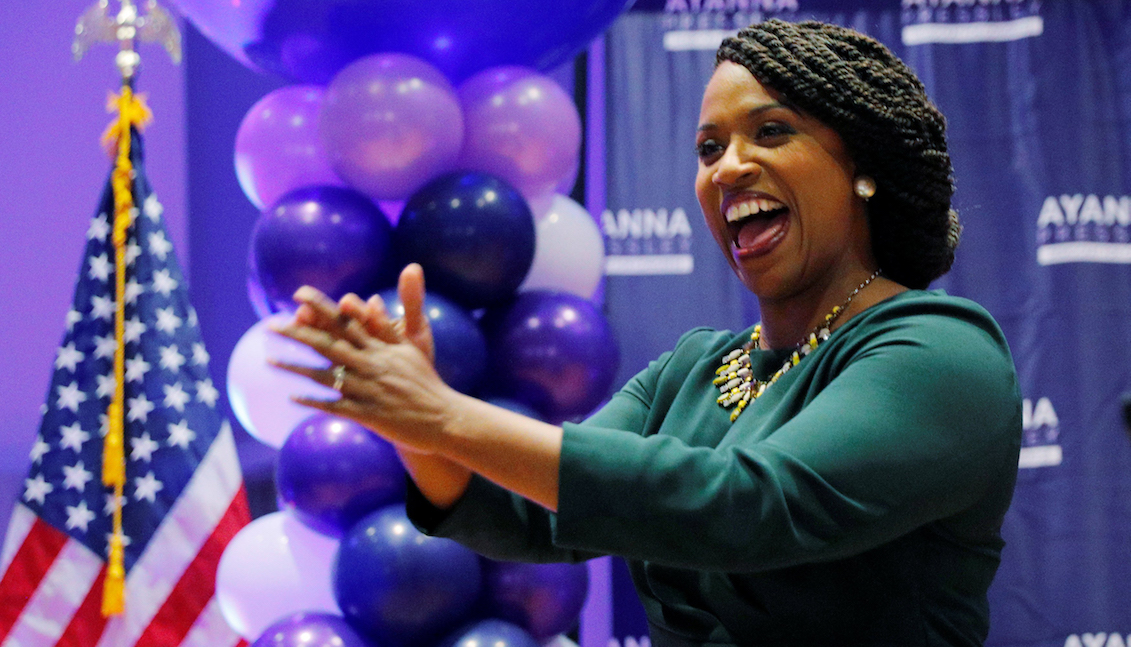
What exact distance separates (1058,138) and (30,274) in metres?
3.28

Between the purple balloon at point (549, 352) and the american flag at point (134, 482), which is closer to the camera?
the purple balloon at point (549, 352)

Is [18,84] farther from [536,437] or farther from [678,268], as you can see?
[536,437]

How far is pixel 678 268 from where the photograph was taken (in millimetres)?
3502

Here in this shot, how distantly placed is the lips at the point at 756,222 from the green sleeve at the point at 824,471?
9.6 inches

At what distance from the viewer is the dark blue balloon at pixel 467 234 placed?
8.13ft

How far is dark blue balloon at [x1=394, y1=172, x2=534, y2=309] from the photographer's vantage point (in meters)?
2.48

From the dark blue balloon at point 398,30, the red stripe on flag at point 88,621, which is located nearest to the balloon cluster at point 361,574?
the red stripe on flag at point 88,621

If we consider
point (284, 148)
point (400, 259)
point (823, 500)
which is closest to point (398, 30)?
point (284, 148)

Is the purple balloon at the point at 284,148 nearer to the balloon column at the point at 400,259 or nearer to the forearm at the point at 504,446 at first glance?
the balloon column at the point at 400,259

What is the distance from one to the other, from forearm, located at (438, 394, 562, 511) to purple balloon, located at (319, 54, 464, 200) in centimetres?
163

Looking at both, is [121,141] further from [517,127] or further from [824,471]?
[824,471]

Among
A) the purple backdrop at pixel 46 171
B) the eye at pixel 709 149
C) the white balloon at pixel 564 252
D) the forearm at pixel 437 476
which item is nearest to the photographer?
the forearm at pixel 437 476

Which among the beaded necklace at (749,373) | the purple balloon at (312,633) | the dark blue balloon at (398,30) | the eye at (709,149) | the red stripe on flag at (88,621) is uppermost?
the dark blue balloon at (398,30)

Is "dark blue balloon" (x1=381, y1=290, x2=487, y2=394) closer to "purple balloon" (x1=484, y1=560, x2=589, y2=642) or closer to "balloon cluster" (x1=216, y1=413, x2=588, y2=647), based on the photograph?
"balloon cluster" (x1=216, y1=413, x2=588, y2=647)
